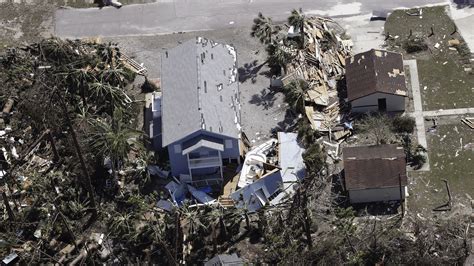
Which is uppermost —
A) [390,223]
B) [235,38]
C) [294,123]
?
[235,38]

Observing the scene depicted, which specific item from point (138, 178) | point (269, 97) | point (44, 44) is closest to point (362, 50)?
point (269, 97)

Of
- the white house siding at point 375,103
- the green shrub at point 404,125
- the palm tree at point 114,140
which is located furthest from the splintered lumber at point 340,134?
the palm tree at point 114,140

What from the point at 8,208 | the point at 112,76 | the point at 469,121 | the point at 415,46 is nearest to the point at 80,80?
the point at 112,76

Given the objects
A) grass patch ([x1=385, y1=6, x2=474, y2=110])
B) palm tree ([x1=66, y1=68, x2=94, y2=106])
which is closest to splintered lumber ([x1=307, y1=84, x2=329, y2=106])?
grass patch ([x1=385, y1=6, x2=474, y2=110])

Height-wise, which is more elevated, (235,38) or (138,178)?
(235,38)

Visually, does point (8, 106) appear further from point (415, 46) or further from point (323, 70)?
point (415, 46)

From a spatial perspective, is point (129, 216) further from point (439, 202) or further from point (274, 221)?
point (439, 202)

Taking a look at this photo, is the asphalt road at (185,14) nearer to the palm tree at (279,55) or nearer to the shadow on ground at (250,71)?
the shadow on ground at (250,71)
